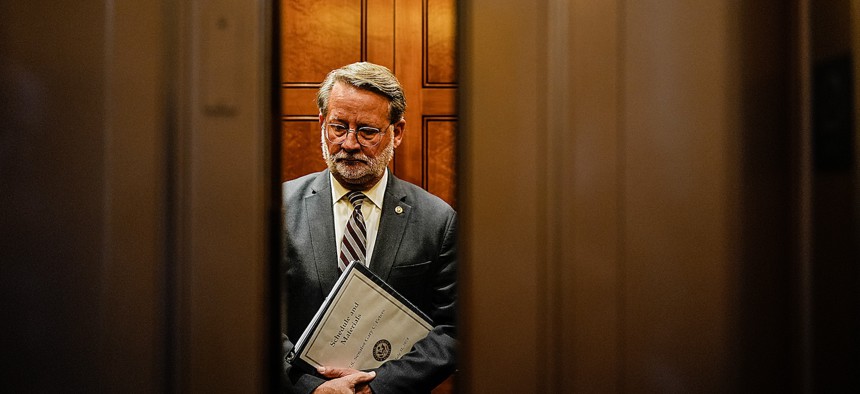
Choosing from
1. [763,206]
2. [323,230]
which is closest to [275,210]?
[323,230]

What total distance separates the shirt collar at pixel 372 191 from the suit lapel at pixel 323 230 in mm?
16

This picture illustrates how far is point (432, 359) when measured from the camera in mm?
1616

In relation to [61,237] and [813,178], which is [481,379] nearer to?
[813,178]

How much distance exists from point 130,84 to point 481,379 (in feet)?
3.53

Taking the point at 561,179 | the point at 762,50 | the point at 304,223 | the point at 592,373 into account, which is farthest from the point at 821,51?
the point at 304,223

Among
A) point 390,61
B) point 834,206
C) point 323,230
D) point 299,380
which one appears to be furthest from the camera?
point 390,61

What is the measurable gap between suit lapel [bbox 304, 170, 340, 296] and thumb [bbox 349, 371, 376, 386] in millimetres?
251

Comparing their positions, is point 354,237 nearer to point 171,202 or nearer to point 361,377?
point 361,377

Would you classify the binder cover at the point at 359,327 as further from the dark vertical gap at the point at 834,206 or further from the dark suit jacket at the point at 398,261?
the dark vertical gap at the point at 834,206

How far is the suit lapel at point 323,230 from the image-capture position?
163 cm

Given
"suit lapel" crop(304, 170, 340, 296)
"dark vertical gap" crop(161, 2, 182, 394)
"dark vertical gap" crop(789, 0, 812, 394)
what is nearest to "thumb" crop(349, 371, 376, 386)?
"suit lapel" crop(304, 170, 340, 296)

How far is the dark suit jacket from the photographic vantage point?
5.28ft

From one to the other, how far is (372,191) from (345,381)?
1.86 feet

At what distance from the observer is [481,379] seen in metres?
1.32
